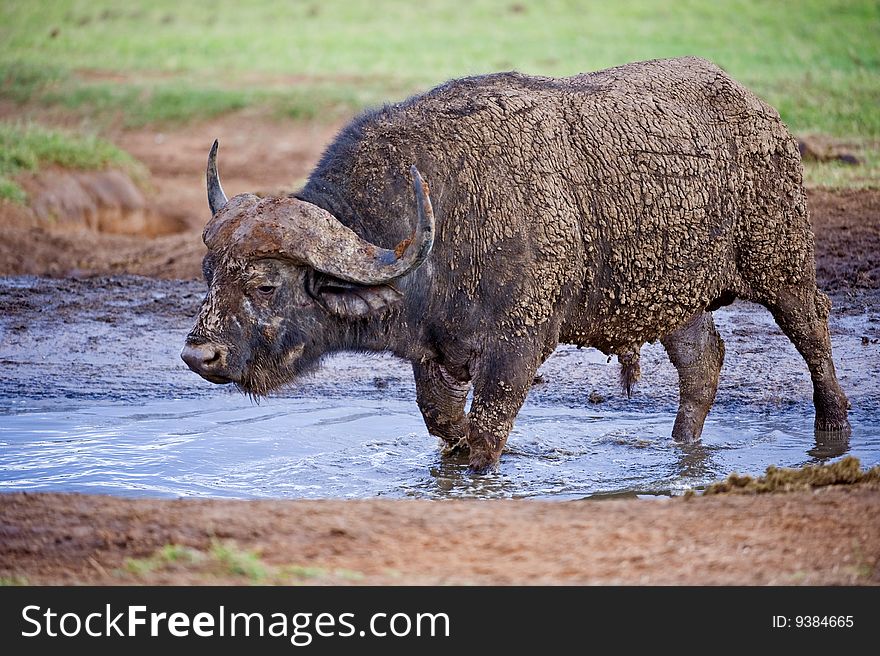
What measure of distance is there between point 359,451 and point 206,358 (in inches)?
82.5

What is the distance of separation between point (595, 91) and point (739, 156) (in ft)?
3.43

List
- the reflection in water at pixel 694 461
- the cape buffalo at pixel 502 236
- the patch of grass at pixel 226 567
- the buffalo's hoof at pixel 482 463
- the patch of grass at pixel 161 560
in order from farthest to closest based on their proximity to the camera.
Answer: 1. the reflection in water at pixel 694 461
2. the buffalo's hoof at pixel 482 463
3. the cape buffalo at pixel 502 236
4. the patch of grass at pixel 161 560
5. the patch of grass at pixel 226 567

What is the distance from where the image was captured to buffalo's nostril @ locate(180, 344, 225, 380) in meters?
6.32

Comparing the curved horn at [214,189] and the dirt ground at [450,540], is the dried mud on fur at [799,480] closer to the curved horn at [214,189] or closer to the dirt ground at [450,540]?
the dirt ground at [450,540]

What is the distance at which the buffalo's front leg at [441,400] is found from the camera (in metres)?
7.62

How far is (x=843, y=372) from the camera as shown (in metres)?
9.58

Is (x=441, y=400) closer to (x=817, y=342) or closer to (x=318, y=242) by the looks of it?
(x=318, y=242)

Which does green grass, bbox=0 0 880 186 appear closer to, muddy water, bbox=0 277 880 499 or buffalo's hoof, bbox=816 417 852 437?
muddy water, bbox=0 277 880 499

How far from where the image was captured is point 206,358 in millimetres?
6324

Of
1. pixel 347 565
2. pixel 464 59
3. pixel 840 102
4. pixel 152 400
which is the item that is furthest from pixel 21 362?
pixel 464 59

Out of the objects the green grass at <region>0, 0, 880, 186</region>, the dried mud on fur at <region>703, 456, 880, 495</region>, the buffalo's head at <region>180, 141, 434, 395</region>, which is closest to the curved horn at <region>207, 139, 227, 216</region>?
the buffalo's head at <region>180, 141, 434, 395</region>

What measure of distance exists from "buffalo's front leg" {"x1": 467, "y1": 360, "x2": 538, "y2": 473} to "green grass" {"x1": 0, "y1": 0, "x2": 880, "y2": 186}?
11.3 metres

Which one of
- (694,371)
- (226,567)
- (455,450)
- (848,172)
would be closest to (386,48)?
(848,172)

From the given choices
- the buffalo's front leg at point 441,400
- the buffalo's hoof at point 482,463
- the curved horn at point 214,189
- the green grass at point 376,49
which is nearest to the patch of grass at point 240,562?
the buffalo's hoof at point 482,463
